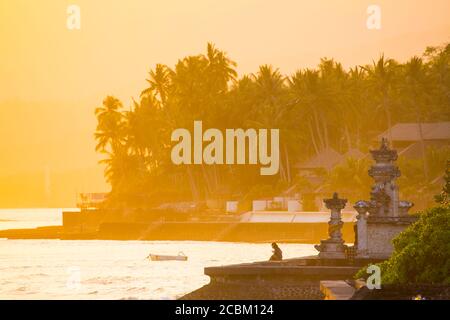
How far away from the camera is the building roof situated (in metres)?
182

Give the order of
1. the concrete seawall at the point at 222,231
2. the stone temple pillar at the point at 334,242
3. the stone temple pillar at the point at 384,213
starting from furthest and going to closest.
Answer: the concrete seawall at the point at 222,231 → the stone temple pillar at the point at 334,242 → the stone temple pillar at the point at 384,213

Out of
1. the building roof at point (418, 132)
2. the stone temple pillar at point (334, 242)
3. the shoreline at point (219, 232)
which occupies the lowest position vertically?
the shoreline at point (219, 232)

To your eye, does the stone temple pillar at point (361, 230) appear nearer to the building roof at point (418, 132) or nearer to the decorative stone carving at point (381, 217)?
the decorative stone carving at point (381, 217)

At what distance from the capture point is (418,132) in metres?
184

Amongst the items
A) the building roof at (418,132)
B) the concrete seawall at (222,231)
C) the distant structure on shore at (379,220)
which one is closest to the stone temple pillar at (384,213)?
the distant structure on shore at (379,220)

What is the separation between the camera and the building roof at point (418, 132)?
182000 mm

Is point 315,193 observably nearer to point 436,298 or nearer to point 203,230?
point 203,230

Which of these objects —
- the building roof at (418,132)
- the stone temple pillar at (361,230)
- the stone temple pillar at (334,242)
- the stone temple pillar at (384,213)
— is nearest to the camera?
the stone temple pillar at (384,213)

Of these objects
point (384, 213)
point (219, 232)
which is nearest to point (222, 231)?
point (219, 232)

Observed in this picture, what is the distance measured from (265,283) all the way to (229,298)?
62.7 inches

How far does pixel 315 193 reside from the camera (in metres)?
177

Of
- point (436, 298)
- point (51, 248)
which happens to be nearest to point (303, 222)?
point (51, 248)

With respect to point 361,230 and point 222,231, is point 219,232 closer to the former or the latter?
point 222,231

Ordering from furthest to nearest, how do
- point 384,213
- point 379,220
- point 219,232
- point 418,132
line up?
point 418,132, point 219,232, point 384,213, point 379,220
